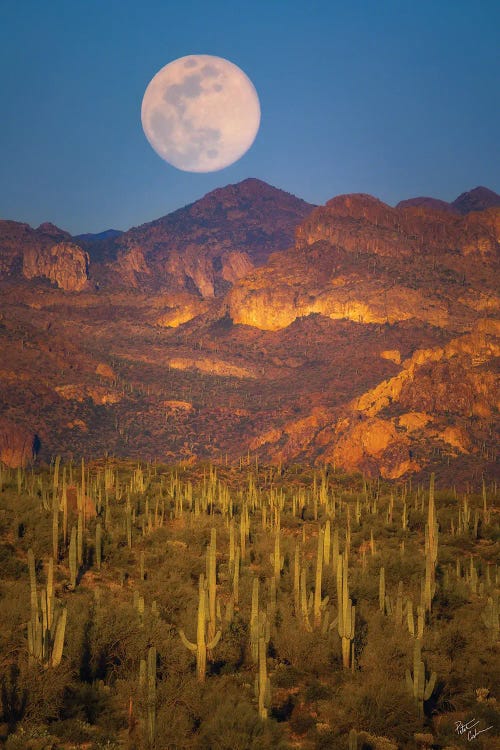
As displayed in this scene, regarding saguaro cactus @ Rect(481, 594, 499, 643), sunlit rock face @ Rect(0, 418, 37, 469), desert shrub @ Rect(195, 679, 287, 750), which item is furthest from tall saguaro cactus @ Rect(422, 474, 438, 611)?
sunlit rock face @ Rect(0, 418, 37, 469)

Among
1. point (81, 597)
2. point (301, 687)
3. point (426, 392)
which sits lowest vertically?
point (301, 687)

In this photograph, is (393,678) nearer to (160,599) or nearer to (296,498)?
(160,599)

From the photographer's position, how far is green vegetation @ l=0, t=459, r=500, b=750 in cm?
2089

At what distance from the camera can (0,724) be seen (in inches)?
784

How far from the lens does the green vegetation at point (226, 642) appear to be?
20891 mm

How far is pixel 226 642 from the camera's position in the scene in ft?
86.8

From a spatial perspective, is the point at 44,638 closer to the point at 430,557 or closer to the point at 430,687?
the point at 430,687

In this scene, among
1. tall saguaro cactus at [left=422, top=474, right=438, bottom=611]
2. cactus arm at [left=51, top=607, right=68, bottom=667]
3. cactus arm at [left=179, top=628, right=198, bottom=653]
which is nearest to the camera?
cactus arm at [left=51, top=607, right=68, bottom=667]

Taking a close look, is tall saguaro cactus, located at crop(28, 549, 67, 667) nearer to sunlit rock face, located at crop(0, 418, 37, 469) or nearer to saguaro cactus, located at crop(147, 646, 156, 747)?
saguaro cactus, located at crop(147, 646, 156, 747)

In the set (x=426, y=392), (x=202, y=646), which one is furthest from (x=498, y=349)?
(x=202, y=646)

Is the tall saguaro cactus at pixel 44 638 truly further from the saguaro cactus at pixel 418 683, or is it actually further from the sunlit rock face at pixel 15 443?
the sunlit rock face at pixel 15 443

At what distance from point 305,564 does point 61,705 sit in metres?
15.2
